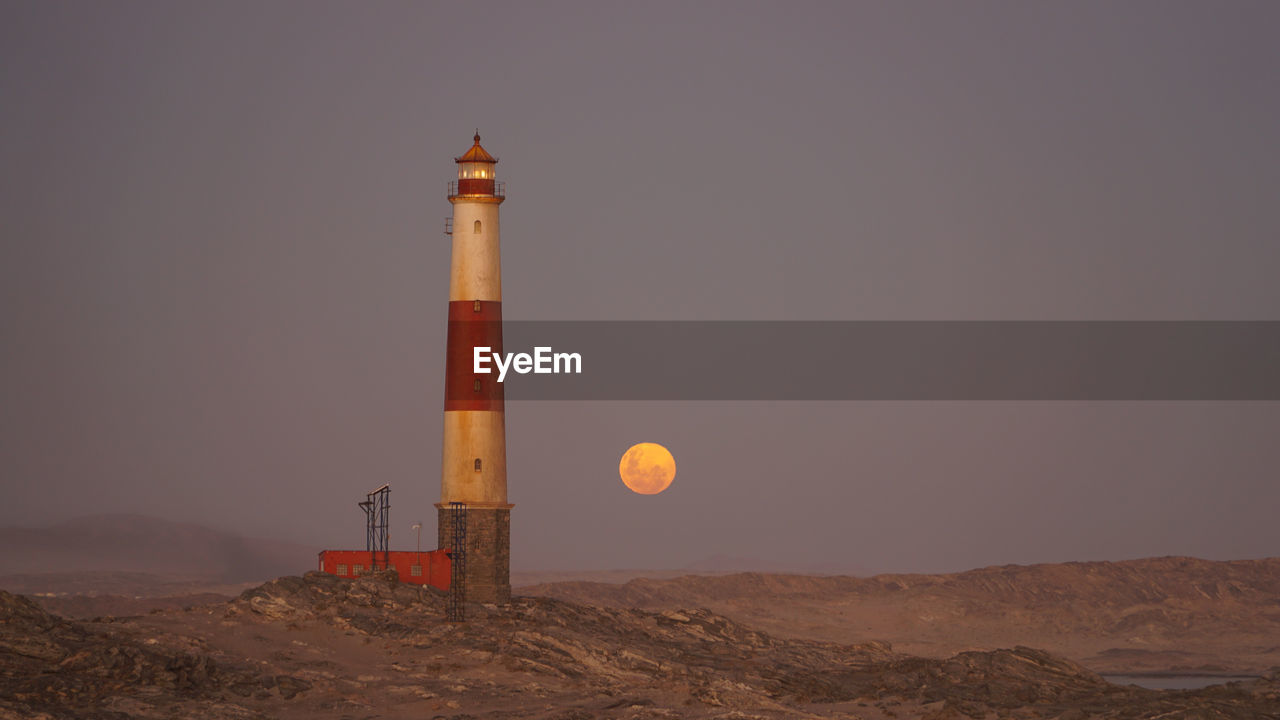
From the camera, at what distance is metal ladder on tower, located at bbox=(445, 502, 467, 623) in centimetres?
6806

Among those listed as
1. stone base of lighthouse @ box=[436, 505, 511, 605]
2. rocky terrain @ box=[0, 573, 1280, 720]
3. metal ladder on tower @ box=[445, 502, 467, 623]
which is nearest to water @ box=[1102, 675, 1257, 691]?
rocky terrain @ box=[0, 573, 1280, 720]

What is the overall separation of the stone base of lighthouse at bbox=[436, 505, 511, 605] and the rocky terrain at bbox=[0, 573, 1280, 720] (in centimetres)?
166

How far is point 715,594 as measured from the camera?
127812 mm

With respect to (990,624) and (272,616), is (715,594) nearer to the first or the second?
(990,624)

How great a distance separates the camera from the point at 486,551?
69.9 metres

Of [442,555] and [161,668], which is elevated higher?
[442,555]

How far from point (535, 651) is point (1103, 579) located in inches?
3255

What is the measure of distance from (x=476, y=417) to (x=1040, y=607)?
68.8 m

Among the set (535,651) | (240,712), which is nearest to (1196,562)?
(535,651)

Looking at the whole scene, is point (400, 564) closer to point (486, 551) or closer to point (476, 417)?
point (486, 551)

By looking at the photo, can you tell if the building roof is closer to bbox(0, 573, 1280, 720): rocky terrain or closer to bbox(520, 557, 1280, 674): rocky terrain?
bbox(0, 573, 1280, 720): rocky terrain

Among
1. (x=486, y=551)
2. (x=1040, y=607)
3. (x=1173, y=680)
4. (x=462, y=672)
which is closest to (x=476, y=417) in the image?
(x=486, y=551)

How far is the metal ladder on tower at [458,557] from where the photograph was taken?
6806 centimetres

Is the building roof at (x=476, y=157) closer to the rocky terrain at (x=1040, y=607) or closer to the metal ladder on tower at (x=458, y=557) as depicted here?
the metal ladder on tower at (x=458, y=557)
